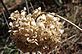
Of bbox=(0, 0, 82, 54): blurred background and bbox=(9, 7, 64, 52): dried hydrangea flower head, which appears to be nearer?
bbox=(9, 7, 64, 52): dried hydrangea flower head

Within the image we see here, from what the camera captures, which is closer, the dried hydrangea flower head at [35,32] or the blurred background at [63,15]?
the dried hydrangea flower head at [35,32]

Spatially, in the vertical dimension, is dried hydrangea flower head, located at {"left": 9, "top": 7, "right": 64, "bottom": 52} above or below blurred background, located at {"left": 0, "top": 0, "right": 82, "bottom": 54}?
above

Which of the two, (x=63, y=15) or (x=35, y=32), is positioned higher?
(x=35, y=32)

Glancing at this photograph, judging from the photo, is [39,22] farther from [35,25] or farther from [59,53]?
[59,53]

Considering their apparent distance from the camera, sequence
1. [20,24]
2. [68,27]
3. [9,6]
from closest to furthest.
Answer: [20,24], [68,27], [9,6]

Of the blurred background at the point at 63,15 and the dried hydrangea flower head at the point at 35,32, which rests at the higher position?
the dried hydrangea flower head at the point at 35,32

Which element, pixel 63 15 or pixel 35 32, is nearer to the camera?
pixel 35 32

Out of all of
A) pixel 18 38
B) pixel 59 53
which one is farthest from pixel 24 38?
pixel 59 53

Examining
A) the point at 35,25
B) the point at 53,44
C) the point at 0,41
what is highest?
the point at 35,25
